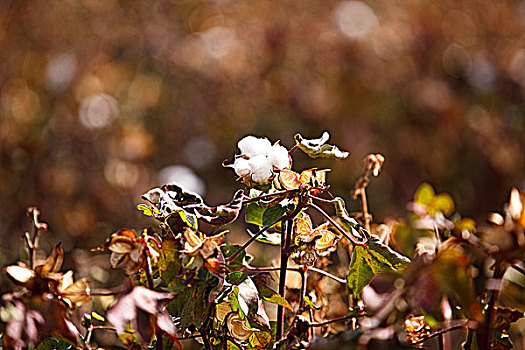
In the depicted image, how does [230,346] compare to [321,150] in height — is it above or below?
below

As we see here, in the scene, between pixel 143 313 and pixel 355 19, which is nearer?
pixel 143 313

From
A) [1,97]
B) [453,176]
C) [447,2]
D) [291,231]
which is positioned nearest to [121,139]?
[1,97]

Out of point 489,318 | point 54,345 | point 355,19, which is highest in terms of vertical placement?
point 489,318

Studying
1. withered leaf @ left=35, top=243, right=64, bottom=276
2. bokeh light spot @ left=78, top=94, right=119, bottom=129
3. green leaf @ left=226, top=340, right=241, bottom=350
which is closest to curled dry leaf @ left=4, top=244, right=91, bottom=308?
withered leaf @ left=35, top=243, right=64, bottom=276

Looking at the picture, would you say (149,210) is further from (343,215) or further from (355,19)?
(355,19)

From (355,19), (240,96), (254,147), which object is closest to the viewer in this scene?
(254,147)

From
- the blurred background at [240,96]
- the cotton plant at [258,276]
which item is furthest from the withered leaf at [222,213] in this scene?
the blurred background at [240,96]

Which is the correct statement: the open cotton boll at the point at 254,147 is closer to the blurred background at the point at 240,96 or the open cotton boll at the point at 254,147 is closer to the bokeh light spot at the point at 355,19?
the blurred background at the point at 240,96

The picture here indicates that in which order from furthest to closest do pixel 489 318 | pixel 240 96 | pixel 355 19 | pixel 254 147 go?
pixel 355 19 → pixel 240 96 → pixel 254 147 → pixel 489 318

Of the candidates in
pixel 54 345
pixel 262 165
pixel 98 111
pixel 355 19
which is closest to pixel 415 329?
pixel 262 165
